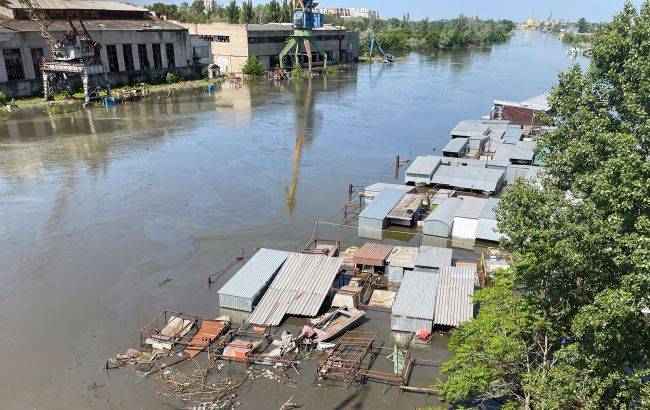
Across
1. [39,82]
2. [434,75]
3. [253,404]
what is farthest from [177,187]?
[434,75]

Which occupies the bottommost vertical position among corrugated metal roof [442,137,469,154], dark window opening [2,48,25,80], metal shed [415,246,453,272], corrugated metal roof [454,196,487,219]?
metal shed [415,246,453,272]

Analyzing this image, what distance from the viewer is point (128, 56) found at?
90062 mm

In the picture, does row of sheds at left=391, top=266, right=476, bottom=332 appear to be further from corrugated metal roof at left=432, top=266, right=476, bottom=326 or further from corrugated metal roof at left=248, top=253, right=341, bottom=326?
corrugated metal roof at left=248, top=253, right=341, bottom=326

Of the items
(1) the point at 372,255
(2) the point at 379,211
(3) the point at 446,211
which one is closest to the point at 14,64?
(2) the point at 379,211

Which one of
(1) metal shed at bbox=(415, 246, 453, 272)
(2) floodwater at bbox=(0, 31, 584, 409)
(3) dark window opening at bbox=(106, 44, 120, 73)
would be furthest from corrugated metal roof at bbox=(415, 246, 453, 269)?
(3) dark window opening at bbox=(106, 44, 120, 73)

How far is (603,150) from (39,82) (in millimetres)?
87270

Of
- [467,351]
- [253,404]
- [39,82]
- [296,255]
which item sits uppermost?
[39,82]

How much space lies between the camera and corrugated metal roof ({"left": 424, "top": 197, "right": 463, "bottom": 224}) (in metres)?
34.3

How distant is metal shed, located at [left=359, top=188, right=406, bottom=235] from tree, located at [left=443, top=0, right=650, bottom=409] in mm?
16997

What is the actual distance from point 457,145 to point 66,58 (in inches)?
2418

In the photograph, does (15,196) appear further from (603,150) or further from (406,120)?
(406,120)

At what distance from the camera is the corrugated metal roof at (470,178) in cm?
4127

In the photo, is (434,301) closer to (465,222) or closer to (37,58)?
(465,222)

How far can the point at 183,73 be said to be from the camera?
10019 cm
